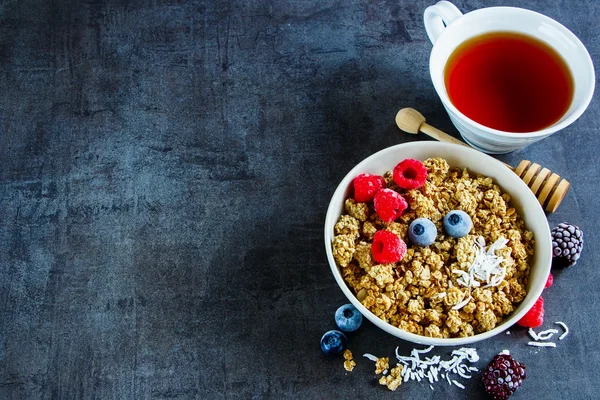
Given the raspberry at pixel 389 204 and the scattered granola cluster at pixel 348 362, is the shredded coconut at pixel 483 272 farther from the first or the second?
the scattered granola cluster at pixel 348 362

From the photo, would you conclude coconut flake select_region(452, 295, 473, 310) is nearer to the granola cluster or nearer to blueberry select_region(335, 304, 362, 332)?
the granola cluster

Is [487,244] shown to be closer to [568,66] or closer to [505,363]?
[505,363]

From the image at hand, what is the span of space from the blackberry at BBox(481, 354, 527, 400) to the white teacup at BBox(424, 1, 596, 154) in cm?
44

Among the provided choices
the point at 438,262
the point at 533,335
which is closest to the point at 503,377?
the point at 533,335

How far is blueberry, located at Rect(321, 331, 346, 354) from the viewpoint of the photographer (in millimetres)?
1438

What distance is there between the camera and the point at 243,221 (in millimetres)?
1580

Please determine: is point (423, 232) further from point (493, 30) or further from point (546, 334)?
point (493, 30)

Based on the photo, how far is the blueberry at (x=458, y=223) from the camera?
1364 millimetres

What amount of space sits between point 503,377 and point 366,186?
18.3 inches

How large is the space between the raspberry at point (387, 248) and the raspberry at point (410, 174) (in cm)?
11

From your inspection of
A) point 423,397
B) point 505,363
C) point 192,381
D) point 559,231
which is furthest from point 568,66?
point 192,381

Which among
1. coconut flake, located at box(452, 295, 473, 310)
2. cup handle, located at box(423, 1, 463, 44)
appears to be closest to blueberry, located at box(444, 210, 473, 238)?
coconut flake, located at box(452, 295, 473, 310)

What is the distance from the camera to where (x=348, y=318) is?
145cm

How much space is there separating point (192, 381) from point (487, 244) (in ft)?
2.18
